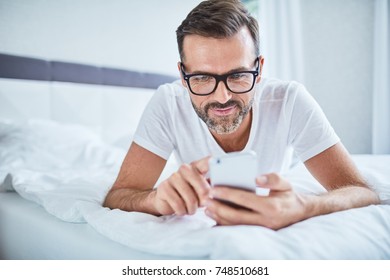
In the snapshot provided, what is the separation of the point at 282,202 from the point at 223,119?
34 centimetres

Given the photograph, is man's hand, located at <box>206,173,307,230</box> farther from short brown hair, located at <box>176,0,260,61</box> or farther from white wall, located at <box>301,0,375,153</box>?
white wall, located at <box>301,0,375,153</box>

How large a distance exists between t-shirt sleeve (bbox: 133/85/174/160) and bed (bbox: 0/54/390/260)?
0.61 ft

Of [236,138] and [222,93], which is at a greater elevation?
[222,93]

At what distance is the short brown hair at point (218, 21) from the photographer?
0.76 m

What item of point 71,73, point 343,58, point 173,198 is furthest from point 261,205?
point 71,73

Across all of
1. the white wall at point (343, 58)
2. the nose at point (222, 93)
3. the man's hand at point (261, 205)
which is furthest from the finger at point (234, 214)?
the white wall at point (343, 58)

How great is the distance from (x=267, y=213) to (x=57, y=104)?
4.92 feet

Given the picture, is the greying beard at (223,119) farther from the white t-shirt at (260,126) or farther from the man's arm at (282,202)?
the man's arm at (282,202)

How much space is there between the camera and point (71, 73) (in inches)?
69.4

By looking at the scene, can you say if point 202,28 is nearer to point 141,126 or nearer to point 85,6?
point 141,126

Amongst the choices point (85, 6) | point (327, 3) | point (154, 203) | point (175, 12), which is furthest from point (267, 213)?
point (85, 6)

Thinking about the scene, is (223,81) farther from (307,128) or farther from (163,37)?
(163,37)

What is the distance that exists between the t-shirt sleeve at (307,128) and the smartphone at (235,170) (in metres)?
0.40
